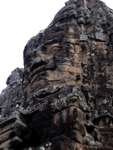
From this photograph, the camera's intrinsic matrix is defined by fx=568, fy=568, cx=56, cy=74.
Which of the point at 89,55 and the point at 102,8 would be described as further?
the point at 102,8

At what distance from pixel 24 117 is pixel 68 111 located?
10.9 feet

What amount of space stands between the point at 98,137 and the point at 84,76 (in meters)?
7.21

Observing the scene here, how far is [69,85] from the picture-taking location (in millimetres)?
37250

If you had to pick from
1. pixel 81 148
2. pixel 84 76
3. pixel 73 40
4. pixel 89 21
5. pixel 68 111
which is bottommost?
pixel 81 148

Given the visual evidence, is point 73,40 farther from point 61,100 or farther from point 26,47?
point 61,100

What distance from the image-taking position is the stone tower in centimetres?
3388

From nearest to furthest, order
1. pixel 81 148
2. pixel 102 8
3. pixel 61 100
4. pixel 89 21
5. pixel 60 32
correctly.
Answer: pixel 81 148 < pixel 61 100 < pixel 60 32 < pixel 89 21 < pixel 102 8

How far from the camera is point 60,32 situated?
44344mm

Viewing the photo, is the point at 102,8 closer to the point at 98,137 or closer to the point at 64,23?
the point at 64,23

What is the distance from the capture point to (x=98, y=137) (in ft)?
115

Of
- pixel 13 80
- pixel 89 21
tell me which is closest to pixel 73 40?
pixel 89 21

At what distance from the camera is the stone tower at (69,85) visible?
33.9 m

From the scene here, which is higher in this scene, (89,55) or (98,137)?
(89,55)

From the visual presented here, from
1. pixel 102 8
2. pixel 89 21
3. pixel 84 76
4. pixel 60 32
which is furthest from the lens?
pixel 102 8
